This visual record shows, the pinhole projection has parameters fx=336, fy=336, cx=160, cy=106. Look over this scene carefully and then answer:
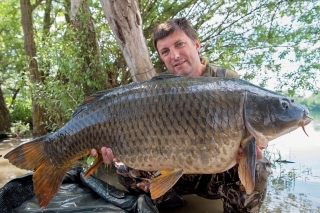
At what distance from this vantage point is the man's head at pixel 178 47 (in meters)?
2.35

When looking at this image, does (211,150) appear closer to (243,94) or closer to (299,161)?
(243,94)

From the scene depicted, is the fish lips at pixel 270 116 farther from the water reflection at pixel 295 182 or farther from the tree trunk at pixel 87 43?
the tree trunk at pixel 87 43

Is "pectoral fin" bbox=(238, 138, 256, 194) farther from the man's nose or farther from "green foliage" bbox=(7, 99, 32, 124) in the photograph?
"green foliage" bbox=(7, 99, 32, 124)

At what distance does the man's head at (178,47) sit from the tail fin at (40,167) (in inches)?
41.5

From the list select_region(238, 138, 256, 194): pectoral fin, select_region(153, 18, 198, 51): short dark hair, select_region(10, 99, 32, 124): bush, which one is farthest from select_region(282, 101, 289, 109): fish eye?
select_region(10, 99, 32, 124): bush

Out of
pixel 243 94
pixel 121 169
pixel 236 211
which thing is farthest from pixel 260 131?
pixel 121 169

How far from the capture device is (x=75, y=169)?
2.50 meters

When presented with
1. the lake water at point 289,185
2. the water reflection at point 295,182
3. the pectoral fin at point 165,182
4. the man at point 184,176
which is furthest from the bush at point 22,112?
the pectoral fin at point 165,182

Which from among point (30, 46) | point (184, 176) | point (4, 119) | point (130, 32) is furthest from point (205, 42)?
point (4, 119)

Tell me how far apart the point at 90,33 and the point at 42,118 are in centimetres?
364

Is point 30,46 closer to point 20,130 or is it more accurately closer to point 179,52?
point 20,130

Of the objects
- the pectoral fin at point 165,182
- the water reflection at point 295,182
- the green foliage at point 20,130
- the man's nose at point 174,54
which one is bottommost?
the water reflection at point 295,182

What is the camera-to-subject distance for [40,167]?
1.76 metres

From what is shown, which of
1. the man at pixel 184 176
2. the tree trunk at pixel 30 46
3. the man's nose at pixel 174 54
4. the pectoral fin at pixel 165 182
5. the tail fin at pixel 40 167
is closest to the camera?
the pectoral fin at pixel 165 182
